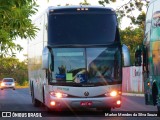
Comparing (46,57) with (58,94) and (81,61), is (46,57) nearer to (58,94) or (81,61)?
(81,61)

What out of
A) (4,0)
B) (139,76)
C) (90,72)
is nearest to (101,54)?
(90,72)

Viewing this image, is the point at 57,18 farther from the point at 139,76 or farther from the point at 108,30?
the point at 139,76

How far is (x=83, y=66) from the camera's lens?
750 inches

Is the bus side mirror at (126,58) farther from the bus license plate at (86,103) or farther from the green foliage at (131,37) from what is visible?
the green foliage at (131,37)

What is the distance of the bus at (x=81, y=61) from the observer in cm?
1889

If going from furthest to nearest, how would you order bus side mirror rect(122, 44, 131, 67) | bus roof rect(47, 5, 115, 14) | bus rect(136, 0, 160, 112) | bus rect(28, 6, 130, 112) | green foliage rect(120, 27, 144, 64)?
green foliage rect(120, 27, 144, 64) < bus roof rect(47, 5, 115, 14) < bus rect(28, 6, 130, 112) < bus side mirror rect(122, 44, 131, 67) < bus rect(136, 0, 160, 112)

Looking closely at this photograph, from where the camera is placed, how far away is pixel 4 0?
16.8 metres

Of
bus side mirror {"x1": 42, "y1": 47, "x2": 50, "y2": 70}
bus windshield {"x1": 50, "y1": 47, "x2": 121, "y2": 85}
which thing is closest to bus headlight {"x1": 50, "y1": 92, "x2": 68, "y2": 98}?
bus windshield {"x1": 50, "y1": 47, "x2": 121, "y2": 85}

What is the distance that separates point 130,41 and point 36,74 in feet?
129

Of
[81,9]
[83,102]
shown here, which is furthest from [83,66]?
[81,9]

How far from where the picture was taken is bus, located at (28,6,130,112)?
744 inches

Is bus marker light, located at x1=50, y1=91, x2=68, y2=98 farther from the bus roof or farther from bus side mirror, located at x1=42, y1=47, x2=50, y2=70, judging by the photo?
the bus roof

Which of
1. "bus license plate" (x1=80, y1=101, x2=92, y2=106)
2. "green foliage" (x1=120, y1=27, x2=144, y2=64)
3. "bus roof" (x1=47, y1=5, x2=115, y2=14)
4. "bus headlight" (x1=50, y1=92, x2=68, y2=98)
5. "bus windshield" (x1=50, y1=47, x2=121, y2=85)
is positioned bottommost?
"bus license plate" (x1=80, y1=101, x2=92, y2=106)

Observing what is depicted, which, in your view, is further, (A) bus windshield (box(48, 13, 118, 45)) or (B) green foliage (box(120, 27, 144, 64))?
(B) green foliage (box(120, 27, 144, 64))
